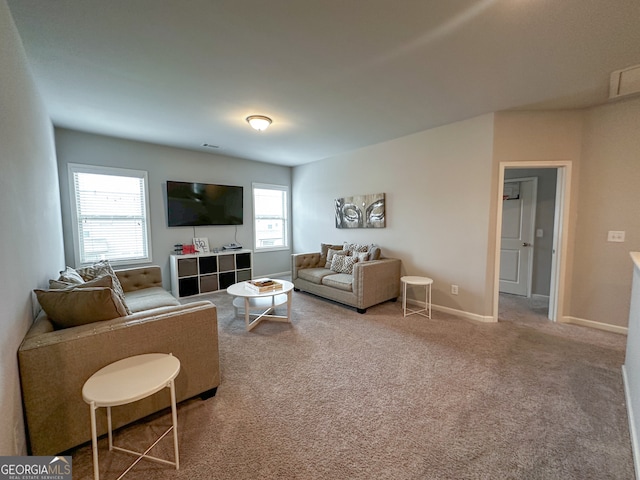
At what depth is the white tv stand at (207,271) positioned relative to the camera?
14.4 ft

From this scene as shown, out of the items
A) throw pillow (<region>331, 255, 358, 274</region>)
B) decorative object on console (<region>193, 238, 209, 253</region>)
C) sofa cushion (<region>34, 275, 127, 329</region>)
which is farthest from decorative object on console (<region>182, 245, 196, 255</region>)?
sofa cushion (<region>34, 275, 127, 329</region>)

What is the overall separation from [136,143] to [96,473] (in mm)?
4429

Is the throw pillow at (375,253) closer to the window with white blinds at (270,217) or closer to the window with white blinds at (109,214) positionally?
the window with white blinds at (270,217)

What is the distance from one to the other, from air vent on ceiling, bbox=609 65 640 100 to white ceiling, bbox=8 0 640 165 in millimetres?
69

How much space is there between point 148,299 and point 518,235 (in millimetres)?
5536

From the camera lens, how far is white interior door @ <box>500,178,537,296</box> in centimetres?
431

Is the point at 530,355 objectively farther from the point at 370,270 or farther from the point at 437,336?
the point at 370,270

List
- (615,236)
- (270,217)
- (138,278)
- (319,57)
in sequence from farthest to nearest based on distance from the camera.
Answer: (270,217) → (138,278) → (615,236) → (319,57)

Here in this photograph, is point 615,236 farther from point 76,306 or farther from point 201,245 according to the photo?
point 201,245

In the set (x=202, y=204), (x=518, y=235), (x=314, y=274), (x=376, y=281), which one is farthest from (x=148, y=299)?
(x=518, y=235)

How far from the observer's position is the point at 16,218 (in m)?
1.48

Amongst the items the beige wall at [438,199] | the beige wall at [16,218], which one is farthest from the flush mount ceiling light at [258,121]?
the beige wall at [438,199]

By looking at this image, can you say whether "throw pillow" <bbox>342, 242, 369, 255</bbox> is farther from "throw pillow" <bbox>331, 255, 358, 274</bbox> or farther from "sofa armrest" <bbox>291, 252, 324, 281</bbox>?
"sofa armrest" <bbox>291, 252, 324, 281</bbox>

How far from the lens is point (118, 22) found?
5.56 feet
